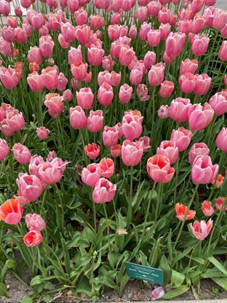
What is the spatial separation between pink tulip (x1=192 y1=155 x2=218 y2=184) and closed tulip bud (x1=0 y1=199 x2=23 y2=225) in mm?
533

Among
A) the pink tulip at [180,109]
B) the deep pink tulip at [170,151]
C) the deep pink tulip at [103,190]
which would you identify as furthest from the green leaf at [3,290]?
the pink tulip at [180,109]

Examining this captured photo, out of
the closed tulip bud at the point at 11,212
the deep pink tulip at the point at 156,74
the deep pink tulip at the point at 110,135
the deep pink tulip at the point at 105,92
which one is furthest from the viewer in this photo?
the deep pink tulip at the point at 156,74

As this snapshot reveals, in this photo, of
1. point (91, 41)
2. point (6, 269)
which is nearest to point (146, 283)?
point (6, 269)

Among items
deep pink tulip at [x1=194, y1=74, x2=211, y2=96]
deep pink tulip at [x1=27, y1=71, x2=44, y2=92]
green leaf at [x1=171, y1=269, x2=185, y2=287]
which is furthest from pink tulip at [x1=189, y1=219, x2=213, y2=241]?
deep pink tulip at [x1=27, y1=71, x2=44, y2=92]

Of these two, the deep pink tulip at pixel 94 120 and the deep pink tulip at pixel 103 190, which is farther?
the deep pink tulip at pixel 94 120

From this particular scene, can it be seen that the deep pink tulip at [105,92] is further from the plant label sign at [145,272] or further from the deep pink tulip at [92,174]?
the plant label sign at [145,272]

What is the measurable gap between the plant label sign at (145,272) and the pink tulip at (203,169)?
350mm

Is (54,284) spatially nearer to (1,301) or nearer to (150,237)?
(1,301)

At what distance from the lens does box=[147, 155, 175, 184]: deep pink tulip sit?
1163 mm

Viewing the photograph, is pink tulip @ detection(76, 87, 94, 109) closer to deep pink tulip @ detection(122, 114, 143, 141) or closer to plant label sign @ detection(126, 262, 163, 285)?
deep pink tulip @ detection(122, 114, 143, 141)

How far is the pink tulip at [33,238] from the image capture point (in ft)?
3.76

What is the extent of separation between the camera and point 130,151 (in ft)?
4.01

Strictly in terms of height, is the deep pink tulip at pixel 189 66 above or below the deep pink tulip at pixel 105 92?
above

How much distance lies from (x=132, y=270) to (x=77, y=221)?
0.42 meters
